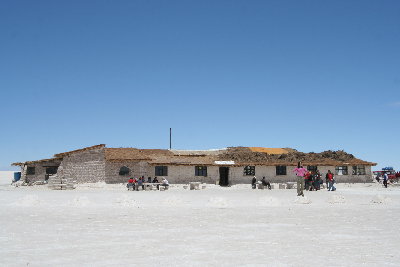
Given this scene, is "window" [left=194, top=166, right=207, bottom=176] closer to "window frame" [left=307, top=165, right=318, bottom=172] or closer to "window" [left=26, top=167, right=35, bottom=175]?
"window frame" [left=307, top=165, right=318, bottom=172]

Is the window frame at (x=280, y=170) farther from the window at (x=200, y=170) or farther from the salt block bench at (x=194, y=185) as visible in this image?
the salt block bench at (x=194, y=185)

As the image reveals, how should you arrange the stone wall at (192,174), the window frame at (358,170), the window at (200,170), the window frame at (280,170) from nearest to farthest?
1. the stone wall at (192,174)
2. the window at (200,170)
3. the window frame at (280,170)
4. the window frame at (358,170)

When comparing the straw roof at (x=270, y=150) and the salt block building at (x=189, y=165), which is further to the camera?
the straw roof at (x=270, y=150)

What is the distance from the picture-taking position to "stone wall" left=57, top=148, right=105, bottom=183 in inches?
A: 1626

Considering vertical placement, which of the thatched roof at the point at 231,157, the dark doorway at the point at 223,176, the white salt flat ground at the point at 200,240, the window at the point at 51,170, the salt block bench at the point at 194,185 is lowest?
the white salt flat ground at the point at 200,240

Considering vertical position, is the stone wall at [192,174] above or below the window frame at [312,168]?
below

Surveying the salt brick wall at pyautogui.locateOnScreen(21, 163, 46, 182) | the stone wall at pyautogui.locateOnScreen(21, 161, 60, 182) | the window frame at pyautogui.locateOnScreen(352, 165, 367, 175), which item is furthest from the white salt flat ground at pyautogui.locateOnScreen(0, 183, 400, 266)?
the window frame at pyautogui.locateOnScreen(352, 165, 367, 175)

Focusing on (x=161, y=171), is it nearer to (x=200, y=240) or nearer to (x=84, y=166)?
(x=84, y=166)

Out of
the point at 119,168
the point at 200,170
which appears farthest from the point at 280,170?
the point at 119,168

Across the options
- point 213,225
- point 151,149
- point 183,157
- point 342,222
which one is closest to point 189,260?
point 213,225

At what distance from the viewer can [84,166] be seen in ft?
139

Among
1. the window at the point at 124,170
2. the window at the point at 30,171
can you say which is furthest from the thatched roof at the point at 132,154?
the window at the point at 30,171

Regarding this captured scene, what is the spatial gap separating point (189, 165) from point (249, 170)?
7461 millimetres

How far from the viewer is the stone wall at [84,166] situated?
4131cm
